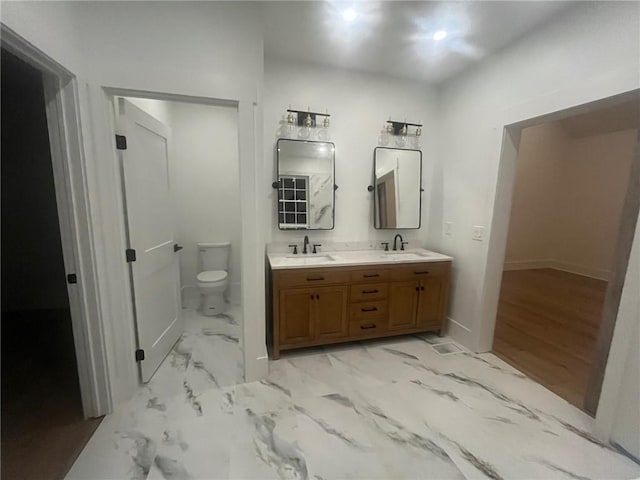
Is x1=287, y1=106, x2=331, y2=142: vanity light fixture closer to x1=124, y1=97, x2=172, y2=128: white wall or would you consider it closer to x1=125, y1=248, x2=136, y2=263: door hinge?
x1=124, y1=97, x2=172, y2=128: white wall

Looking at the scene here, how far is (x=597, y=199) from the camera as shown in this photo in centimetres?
486

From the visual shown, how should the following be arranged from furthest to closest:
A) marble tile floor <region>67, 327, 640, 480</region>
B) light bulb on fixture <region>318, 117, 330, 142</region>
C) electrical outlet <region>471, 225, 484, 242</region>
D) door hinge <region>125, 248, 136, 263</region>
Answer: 1. light bulb on fixture <region>318, 117, 330, 142</region>
2. electrical outlet <region>471, 225, 484, 242</region>
3. door hinge <region>125, 248, 136, 263</region>
4. marble tile floor <region>67, 327, 640, 480</region>

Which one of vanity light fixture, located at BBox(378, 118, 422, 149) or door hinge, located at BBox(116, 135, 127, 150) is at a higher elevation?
vanity light fixture, located at BBox(378, 118, 422, 149)

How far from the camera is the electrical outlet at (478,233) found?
2.43 meters

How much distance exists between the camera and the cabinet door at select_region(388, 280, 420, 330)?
256 centimetres

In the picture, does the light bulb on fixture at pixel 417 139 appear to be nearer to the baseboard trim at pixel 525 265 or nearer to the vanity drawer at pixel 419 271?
the vanity drawer at pixel 419 271

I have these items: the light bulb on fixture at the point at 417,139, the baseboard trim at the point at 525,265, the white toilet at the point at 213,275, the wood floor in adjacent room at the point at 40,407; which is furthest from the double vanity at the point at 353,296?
the baseboard trim at the point at 525,265

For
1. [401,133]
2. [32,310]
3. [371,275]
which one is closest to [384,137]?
[401,133]

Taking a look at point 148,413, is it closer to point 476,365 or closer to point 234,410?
point 234,410

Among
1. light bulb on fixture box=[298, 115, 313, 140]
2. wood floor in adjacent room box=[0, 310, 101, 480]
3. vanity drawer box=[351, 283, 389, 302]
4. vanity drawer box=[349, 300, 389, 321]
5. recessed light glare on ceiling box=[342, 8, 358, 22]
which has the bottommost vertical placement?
wood floor in adjacent room box=[0, 310, 101, 480]

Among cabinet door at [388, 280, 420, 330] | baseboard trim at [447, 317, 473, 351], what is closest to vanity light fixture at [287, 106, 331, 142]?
cabinet door at [388, 280, 420, 330]

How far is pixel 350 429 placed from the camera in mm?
1673

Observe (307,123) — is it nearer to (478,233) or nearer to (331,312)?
(331,312)

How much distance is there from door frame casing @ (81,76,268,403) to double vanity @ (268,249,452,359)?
31 cm
